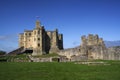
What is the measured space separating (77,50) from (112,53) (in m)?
18.7

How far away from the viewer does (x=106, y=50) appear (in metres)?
63.0

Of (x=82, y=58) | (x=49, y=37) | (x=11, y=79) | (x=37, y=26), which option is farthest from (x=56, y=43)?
(x=11, y=79)

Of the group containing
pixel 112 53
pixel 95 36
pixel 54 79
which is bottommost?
pixel 54 79

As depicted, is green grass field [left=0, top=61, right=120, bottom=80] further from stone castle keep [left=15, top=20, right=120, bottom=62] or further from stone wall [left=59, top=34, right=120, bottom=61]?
stone castle keep [left=15, top=20, right=120, bottom=62]

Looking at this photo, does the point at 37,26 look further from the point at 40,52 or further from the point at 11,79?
the point at 11,79

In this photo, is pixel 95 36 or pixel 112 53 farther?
pixel 95 36

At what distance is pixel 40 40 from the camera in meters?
95.8

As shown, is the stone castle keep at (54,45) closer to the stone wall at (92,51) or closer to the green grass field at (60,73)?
the stone wall at (92,51)

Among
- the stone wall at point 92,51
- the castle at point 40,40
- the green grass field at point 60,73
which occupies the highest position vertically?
the castle at point 40,40

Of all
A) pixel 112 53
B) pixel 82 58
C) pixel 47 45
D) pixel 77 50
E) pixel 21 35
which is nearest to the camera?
pixel 112 53

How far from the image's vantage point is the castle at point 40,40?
313 feet

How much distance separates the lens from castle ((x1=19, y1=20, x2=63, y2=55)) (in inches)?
3760

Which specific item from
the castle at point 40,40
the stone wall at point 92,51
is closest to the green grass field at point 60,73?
the stone wall at point 92,51

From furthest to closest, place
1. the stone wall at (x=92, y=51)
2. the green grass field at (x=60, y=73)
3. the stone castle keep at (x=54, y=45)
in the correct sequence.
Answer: the stone castle keep at (x=54, y=45) < the stone wall at (x=92, y=51) < the green grass field at (x=60, y=73)
